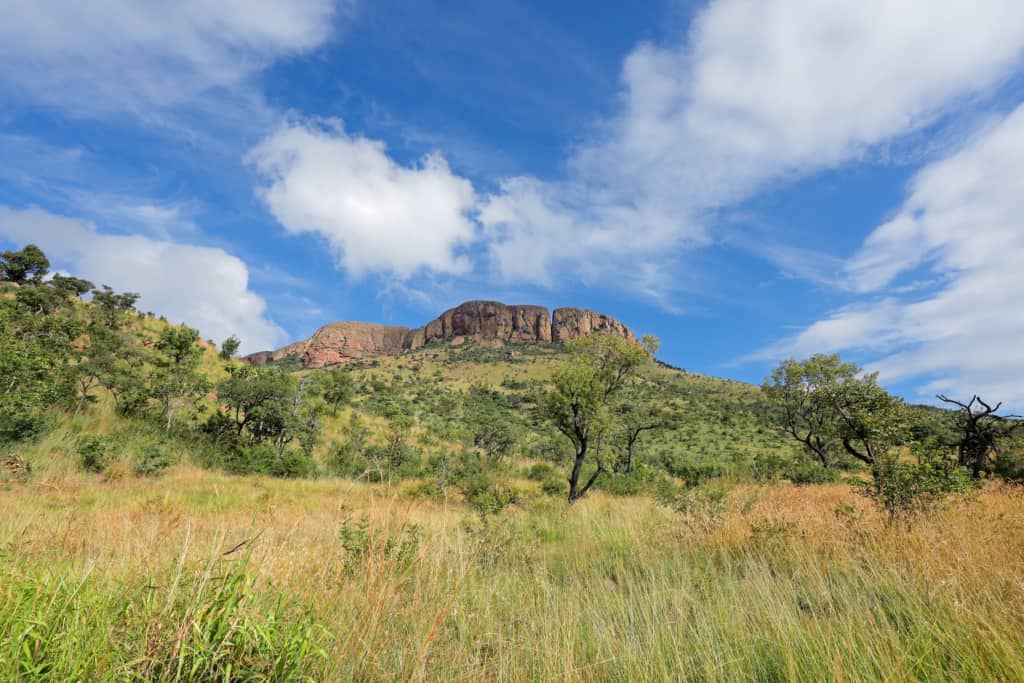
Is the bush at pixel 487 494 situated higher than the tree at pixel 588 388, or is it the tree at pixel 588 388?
the tree at pixel 588 388

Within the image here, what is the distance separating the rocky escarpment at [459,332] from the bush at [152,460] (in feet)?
388

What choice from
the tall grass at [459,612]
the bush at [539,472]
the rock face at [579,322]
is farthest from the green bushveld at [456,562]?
the rock face at [579,322]

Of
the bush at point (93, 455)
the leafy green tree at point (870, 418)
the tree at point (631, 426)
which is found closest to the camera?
the leafy green tree at point (870, 418)

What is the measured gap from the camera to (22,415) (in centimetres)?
1127

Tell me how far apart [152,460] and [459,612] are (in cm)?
1464

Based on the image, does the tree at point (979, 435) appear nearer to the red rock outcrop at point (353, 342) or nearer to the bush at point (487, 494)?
the bush at point (487, 494)

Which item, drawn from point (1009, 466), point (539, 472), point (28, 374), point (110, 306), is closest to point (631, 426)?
point (539, 472)

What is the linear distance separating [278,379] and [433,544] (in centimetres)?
2209

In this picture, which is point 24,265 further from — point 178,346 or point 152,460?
point 152,460

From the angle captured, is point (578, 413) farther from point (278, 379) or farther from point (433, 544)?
point (278, 379)

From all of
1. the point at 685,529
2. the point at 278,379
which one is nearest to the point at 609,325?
the point at 278,379

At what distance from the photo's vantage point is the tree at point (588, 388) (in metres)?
13.8

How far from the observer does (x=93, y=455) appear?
38.8 ft

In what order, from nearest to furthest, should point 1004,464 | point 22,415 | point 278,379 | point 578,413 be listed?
point 1004,464, point 22,415, point 578,413, point 278,379
